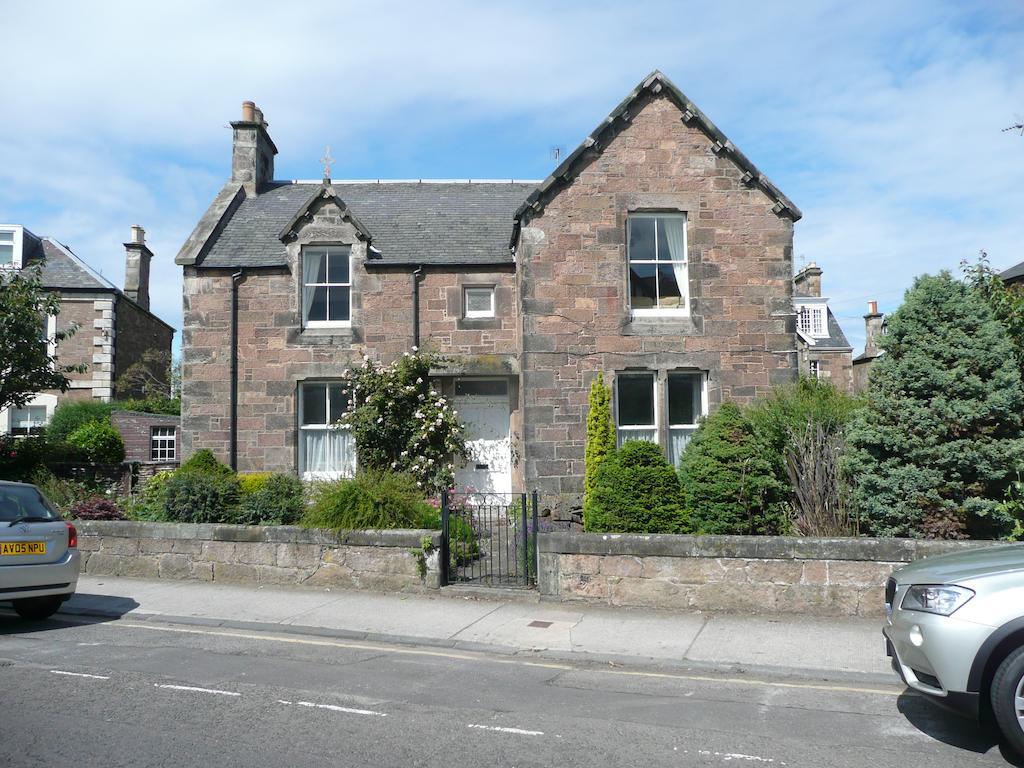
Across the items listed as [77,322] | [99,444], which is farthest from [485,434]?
[77,322]

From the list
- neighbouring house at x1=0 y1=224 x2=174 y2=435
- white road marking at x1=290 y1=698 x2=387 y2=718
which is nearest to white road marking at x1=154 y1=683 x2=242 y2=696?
white road marking at x1=290 y1=698 x2=387 y2=718

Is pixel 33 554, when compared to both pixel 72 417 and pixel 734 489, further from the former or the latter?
pixel 72 417

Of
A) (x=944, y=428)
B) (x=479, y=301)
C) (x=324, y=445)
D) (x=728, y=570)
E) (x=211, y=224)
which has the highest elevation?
(x=211, y=224)

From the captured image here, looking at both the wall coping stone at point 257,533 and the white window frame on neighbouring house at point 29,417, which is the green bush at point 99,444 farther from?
the wall coping stone at point 257,533

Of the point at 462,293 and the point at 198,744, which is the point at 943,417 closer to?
the point at 198,744

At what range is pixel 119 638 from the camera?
8.66m

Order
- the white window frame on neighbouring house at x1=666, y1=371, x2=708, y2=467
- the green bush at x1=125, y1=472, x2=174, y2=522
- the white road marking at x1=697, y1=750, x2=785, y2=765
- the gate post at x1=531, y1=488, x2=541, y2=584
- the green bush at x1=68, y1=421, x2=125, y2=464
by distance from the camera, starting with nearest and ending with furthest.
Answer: the white road marking at x1=697, y1=750, x2=785, y2=765 < the gate post at x1=531, y1=488, x2=541, y2=584 < the green bush at x1=125, y1=472, x2=174, y2=522 < the white window frame on neighbouring house at x1=666, y1=371, x2=708, y2=467 < the green bush at x1=68, y1=421, x2=125, y2=464

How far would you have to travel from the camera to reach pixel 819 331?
1672 inches

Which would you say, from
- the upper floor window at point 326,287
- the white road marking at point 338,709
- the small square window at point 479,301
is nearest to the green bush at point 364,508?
the white road marking at point 338,709

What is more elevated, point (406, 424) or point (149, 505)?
point (406, 424)

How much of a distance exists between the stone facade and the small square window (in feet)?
6.50

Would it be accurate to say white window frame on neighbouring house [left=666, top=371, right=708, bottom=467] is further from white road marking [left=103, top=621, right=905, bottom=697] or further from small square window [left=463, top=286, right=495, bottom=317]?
white road marking [left=103, top=621, right=905, bottom=697]

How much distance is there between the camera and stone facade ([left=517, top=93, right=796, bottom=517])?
51.3 ft

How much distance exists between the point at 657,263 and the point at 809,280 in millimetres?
29801
